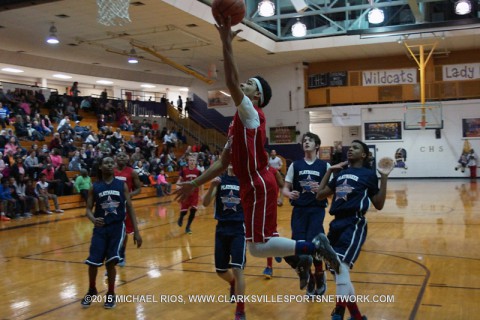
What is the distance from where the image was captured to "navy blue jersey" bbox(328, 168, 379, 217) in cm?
448

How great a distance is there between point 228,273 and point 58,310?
1793mm

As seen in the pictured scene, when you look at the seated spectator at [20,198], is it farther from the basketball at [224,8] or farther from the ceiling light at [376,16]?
the ceiling light at [376,16]

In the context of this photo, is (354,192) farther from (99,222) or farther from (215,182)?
(99,222)

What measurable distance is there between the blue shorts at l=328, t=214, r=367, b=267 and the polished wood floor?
2.59 feet

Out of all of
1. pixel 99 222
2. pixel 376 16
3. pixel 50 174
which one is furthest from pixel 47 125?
pixel 99 222

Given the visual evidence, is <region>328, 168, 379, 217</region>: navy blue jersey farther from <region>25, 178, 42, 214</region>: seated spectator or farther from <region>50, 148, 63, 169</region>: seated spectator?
<region>50, 148, 63, 169</region>: seated spectator

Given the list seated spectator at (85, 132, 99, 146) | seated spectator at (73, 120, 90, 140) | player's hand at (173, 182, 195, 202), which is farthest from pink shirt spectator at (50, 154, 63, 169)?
player's hand at (173, 182, 195, 202)

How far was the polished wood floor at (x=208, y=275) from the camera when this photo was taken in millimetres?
5047

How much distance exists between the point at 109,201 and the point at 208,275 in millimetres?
1882

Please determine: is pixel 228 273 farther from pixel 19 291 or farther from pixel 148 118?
pixel 148 118

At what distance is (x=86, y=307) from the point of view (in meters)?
5.25

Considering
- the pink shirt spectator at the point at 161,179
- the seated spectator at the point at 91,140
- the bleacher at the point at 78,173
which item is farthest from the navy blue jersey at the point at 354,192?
the seated spectator at the point at 91,140

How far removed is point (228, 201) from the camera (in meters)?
5.41

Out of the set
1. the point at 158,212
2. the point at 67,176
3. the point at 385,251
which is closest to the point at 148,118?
the point at 67,176
